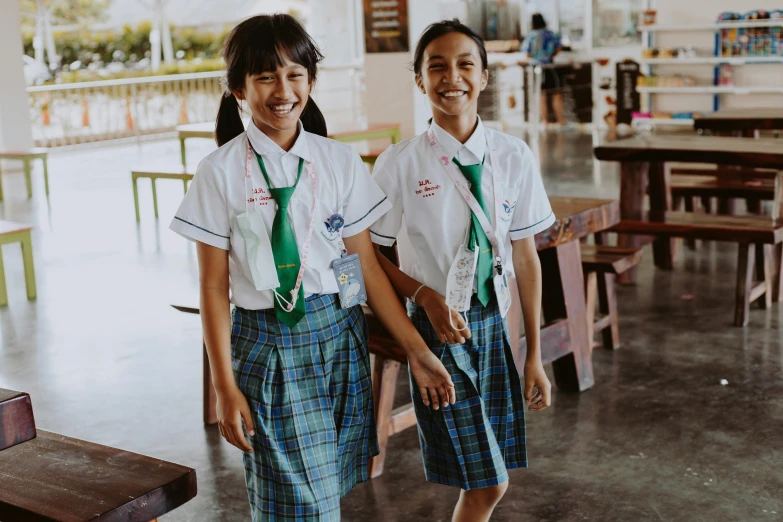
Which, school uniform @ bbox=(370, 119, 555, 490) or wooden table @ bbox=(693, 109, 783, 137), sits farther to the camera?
wooden table @ bbox=(693, 109, 783, 137)

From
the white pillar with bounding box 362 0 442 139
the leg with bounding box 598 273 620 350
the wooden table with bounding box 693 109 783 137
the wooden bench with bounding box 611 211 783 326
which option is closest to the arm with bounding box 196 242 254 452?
the leg with bounding box 598 273 620 350

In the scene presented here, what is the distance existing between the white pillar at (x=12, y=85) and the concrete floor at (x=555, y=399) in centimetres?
461

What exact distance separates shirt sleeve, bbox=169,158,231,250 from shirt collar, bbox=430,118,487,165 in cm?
46

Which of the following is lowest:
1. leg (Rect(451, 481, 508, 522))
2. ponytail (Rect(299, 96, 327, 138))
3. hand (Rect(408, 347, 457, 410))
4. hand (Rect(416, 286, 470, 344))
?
leg (Rect(451, 481, 508, 522))

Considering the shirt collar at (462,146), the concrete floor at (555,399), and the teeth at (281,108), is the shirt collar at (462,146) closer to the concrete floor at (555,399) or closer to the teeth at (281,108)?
the teeth at (281,108)

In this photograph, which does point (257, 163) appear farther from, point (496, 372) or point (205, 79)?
point (205, 79)

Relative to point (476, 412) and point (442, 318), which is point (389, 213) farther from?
point (476, 412)

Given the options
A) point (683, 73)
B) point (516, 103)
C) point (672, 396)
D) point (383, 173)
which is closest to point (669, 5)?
point (683, 73)

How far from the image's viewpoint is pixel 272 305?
171cm

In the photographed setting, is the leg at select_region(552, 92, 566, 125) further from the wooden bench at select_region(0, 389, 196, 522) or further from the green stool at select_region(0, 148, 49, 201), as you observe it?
the wooden bench at select_region(0, 389, 196, 522)

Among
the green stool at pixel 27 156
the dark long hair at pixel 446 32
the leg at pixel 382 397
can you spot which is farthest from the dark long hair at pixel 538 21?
the dark long hair at pixel 446 32

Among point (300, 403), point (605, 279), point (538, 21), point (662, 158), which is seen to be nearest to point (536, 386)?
point (300, 403)

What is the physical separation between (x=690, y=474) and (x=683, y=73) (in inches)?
362

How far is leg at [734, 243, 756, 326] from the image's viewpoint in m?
4.03
